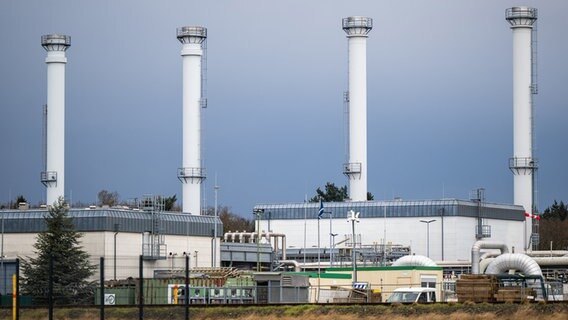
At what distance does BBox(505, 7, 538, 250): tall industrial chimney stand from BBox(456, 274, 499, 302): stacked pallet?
55.9 meters

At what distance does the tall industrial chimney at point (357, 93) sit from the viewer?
4471 inches

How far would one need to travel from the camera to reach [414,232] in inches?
4530

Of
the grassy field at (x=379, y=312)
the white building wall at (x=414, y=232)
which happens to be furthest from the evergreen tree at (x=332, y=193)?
the grassy field at (x=379, y=312)

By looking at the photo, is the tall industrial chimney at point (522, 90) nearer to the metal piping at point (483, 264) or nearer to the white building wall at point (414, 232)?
the white building wall at point (414, 232)

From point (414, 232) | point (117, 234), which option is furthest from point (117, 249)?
point (414, 232)

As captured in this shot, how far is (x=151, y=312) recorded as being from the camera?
147ft

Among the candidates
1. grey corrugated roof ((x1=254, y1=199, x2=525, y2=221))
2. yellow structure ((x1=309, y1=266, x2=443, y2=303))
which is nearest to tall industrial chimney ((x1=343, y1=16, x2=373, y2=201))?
grey corrugated roof ((x1=254, y1=199, x2=525, y2=221))

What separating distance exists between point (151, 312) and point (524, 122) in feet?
252

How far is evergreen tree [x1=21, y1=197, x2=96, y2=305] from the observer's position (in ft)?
181

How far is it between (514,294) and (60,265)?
24.3 metres

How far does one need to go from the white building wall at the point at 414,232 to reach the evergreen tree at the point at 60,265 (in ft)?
127

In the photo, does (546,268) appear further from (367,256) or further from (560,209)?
(560,209)

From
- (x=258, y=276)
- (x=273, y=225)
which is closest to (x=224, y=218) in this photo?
(x=273, y=225)

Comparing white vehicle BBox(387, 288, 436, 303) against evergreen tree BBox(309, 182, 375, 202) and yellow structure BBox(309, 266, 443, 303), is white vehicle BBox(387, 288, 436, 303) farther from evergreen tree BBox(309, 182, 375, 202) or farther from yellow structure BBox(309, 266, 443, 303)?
evergreen tree BBox(309, 182, 375, 202)
